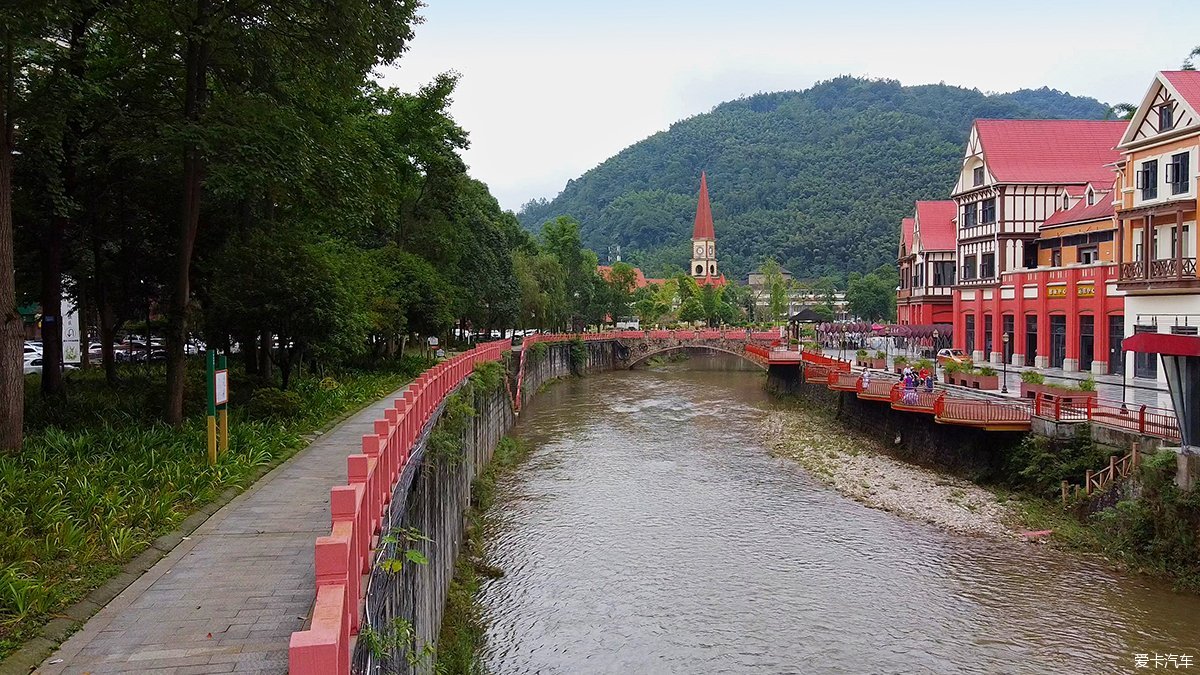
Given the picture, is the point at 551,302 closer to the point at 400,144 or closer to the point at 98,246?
the point at 400,144

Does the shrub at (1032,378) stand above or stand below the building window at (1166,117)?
below

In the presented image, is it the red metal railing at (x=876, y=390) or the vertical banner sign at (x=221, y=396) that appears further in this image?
the red metal railing at (x=876, y=390)

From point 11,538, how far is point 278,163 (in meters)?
8.83

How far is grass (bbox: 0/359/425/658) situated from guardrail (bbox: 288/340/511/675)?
103 inches

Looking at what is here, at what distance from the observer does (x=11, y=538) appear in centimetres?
885

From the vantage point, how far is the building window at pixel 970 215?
46.0m

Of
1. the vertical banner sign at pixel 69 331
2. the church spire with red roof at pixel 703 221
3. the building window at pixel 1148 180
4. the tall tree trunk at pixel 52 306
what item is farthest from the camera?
the church spire with red roof at pixel 703 221

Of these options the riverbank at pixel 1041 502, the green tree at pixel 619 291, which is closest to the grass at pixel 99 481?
the riverbank at pixel 1041 502

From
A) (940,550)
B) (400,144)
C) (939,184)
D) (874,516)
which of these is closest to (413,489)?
(940,550)

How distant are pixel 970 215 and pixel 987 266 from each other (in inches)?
142

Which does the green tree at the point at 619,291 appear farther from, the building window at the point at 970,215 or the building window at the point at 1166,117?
the building window at the point at 1166,117

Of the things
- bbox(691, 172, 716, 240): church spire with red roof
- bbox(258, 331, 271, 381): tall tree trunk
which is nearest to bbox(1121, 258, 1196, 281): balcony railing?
bbox(258, 331, 271, 381): tall tree trunk

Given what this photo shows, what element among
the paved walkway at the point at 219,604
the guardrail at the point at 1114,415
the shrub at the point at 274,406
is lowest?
the paved walkway at the point at 219,604

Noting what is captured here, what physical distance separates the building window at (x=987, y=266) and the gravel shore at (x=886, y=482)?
15549 mm
